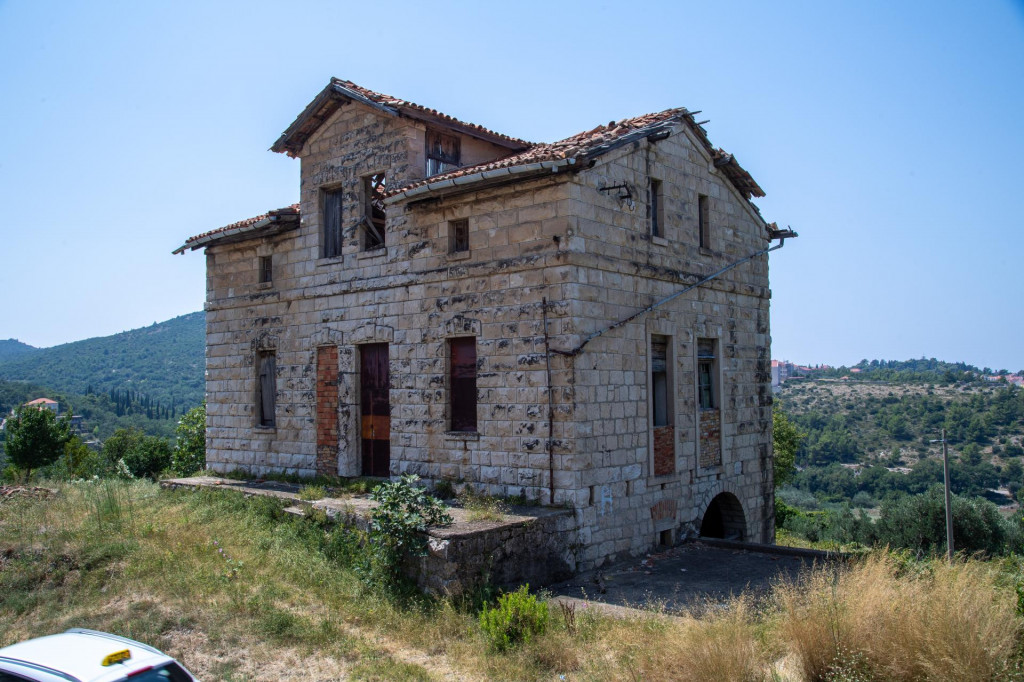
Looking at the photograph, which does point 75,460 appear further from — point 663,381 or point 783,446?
point 783,446

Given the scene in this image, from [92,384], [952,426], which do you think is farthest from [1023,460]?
[92,384]

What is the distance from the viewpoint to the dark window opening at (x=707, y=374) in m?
13.3

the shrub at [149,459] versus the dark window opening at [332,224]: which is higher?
the dark window opening at [332,224]

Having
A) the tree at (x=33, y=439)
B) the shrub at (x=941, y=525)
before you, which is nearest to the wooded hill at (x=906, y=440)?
the shrub at (x=941, y=525)

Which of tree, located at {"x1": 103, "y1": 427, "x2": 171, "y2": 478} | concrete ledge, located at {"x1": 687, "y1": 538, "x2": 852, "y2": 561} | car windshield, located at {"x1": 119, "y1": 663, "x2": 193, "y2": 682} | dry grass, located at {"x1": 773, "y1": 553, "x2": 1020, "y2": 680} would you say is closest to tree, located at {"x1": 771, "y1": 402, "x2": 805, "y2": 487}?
concrete ledge, located at {"x1": 687, "y1": 538, "x2": 852, "y2": 561}

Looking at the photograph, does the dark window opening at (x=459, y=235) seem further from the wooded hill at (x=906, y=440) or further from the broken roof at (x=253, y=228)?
the wooded hill at (x=906, y=440)

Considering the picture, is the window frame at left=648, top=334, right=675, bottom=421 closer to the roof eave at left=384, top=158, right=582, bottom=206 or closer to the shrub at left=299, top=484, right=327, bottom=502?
the roof eave at left=384, top=158, right=582, bottom=206

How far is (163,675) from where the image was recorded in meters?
5.30

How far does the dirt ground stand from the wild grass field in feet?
2.92

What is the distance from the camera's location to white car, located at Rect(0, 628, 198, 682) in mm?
5070

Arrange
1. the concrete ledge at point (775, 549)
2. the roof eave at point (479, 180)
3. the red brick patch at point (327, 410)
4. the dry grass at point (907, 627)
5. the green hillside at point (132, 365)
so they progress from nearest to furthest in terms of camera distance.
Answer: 1. the dry grass at point (907, 627)
2. the roof eave at point (479, 180)
3. the concrete ledge at point (775, 549)
4. the red brick patch at point (327, 410)
5. the green hillside at point (132, 365)

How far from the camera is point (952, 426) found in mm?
53469

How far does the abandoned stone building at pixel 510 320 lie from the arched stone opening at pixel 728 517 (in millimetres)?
50

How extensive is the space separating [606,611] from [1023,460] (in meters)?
50.0
